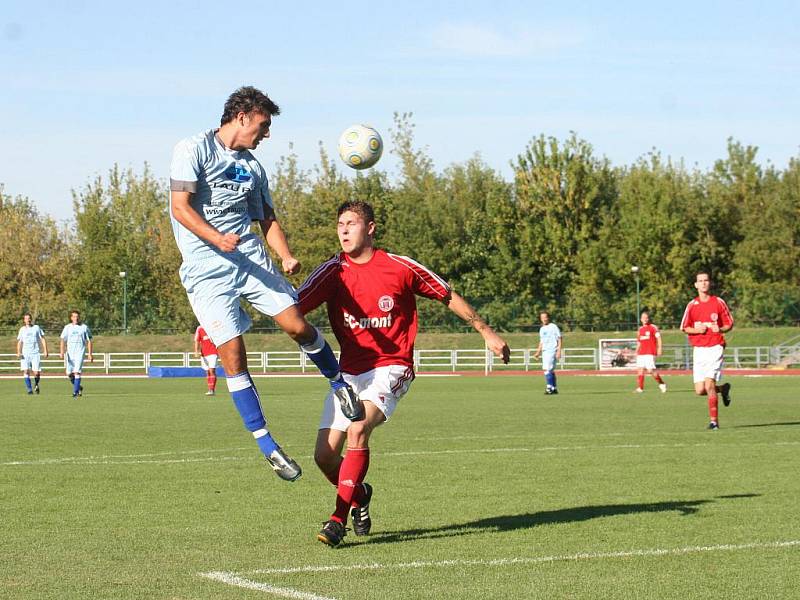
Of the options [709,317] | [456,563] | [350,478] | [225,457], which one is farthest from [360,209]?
[709,317]

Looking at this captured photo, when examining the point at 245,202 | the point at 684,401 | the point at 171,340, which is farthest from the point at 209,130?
the point at 171,340

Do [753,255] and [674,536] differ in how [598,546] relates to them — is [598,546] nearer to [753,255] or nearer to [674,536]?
[674,536]

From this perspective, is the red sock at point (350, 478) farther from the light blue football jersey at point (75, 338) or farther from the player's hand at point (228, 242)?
the light blue football jersey at point (75, 338)

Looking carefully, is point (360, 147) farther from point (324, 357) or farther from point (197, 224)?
point (197, 224)

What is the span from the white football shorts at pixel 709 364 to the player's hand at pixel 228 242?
1213 centimetres

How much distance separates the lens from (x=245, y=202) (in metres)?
8.09

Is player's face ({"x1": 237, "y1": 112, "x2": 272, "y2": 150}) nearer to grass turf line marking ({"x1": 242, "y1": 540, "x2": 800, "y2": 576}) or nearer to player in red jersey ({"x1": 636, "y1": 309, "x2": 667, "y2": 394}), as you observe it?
grass turf line marking ({"x1": 242, "y1": 540, "x2": 800, "y2": 576})

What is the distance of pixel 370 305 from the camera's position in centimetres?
810

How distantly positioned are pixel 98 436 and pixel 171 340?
49.5 metres

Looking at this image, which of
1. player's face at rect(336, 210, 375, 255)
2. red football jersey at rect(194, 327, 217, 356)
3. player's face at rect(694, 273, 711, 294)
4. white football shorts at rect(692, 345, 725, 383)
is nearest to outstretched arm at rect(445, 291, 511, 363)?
player's face at rect(336, 210, 375, 255)

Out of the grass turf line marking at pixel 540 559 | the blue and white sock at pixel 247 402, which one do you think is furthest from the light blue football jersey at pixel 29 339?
the grass turf line marking at pixel 540 559

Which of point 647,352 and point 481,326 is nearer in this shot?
point 481,326

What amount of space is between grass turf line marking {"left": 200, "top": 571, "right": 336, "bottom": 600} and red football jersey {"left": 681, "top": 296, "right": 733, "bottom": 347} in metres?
12.6

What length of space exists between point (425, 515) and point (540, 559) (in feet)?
6.53
